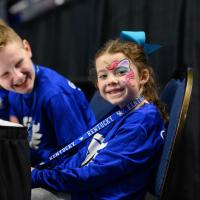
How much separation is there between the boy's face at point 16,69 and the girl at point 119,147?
0.87 ft

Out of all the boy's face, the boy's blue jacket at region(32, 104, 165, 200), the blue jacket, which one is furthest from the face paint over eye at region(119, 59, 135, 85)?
the blue jacket

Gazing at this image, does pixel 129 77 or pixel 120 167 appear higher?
pixel 129 77

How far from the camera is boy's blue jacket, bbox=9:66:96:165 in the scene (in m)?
1.28

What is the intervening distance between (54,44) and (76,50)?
0.20 m

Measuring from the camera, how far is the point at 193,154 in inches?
66.9

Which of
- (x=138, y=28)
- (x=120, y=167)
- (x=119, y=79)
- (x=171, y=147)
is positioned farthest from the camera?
(x=138, y=28)

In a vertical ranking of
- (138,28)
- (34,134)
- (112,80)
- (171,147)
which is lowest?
(34,134)

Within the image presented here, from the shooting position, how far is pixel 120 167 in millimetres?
1046

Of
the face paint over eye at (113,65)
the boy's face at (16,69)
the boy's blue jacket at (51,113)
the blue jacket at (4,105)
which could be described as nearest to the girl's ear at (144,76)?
the face paint over eye at (113,65)

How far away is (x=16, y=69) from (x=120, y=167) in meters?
0.52

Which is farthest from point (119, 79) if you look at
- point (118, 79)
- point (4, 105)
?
point (4, 105)

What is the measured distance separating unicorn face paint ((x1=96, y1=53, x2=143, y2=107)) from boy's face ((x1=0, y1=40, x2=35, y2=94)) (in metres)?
0.27

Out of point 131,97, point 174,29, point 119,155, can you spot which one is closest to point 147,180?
point 119,155

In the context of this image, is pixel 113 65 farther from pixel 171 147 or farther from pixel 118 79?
pixel 171 147
